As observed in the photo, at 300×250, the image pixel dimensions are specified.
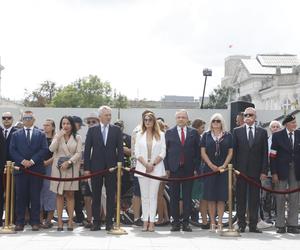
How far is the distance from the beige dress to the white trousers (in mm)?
1129

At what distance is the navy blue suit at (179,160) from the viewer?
33.6 feet

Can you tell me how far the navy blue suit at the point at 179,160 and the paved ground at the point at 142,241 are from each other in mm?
448

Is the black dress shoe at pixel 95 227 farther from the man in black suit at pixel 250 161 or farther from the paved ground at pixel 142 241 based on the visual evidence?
the man in black suit at pixel 250 161

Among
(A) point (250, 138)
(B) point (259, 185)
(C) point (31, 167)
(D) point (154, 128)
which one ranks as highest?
(D) point (154, 128)

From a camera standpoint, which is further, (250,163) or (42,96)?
(42,96)

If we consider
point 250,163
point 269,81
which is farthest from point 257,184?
point 269,81

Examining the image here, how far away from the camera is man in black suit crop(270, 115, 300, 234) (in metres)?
10.3

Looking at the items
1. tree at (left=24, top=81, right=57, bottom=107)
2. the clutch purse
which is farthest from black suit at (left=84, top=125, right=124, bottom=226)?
tree at (left=24, top=81, right=57, bottom=107)

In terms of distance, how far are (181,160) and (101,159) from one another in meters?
1.37

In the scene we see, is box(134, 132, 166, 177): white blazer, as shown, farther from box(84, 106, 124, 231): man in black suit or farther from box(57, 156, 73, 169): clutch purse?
box(57, 156, 73, 169): clutch purse

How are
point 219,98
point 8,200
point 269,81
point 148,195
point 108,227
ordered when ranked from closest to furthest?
1. point 8,200
2. point 108,227
3. point 148,195
4. point 269,81
5. point 219,98

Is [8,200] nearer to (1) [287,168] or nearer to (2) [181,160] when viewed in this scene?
(2) [181,160]

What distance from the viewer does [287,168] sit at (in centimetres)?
1034

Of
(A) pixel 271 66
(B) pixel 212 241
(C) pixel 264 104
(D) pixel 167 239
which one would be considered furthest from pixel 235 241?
(A) pixel 271 66
